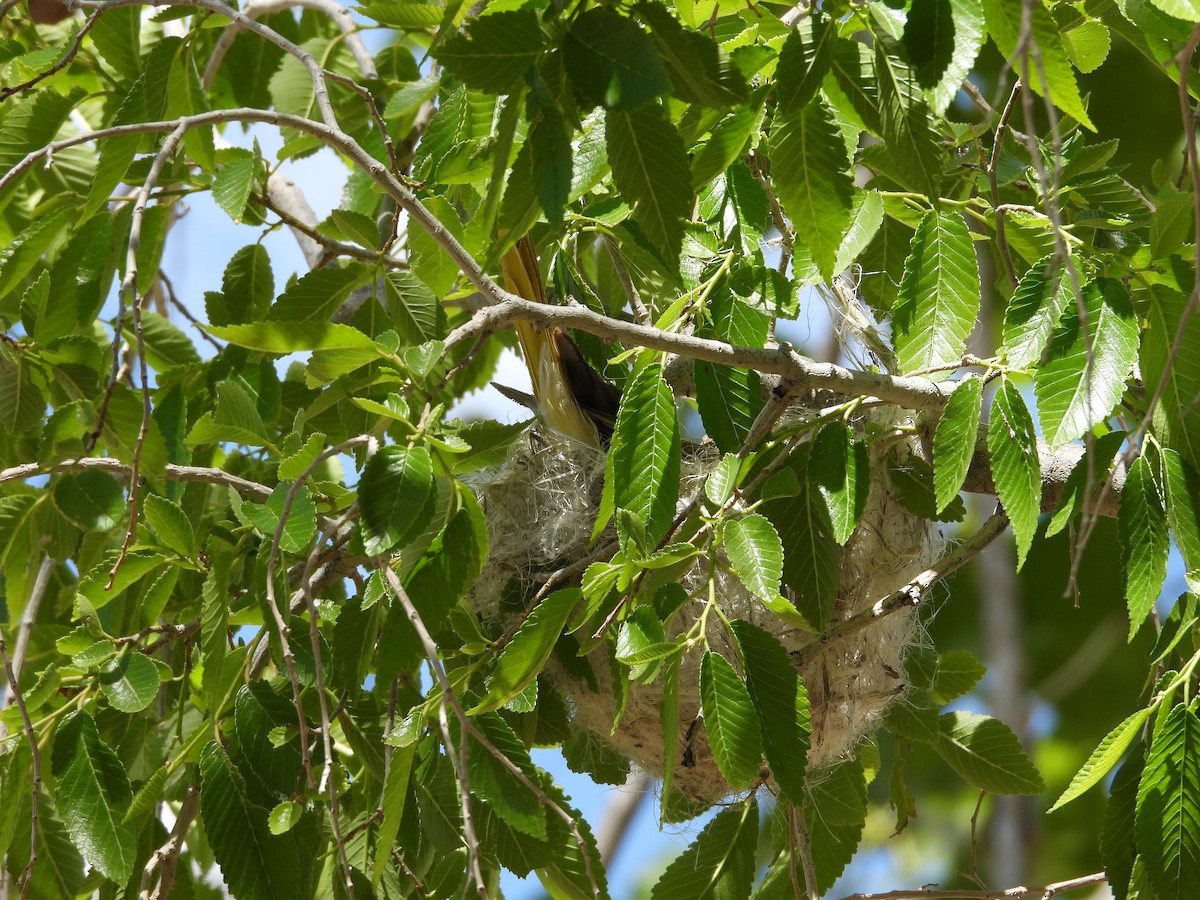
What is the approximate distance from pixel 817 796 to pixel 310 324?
4.77ft

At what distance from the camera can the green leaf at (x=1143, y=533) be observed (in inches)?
64.5

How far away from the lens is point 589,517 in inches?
95.7

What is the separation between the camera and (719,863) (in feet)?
6.98

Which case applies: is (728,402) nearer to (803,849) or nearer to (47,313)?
(803,849)

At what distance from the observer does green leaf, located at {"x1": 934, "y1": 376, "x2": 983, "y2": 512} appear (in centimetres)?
163

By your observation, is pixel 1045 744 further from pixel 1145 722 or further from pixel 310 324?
pixel 310 324

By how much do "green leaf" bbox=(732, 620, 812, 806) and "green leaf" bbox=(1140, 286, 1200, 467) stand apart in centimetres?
59

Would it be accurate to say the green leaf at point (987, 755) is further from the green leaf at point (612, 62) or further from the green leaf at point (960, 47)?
→ the green leaf at point (612, 62)

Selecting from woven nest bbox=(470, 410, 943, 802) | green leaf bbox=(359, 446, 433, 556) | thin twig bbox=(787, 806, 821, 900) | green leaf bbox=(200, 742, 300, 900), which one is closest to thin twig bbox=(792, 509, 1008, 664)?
woven nest bbox=(470, 410, 943, 802)

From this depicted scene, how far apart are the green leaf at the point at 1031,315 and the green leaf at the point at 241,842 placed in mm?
1189

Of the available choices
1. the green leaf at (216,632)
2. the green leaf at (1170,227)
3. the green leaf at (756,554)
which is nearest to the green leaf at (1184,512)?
the green leaf at (1170,227)

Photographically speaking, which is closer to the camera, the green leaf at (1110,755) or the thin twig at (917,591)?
the green leaf at (1110,755)

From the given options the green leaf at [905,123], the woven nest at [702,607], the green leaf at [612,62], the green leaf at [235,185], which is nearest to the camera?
the green leaf at [612,62]

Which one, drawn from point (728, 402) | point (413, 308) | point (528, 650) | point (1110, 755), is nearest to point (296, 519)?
point (528, 650)
